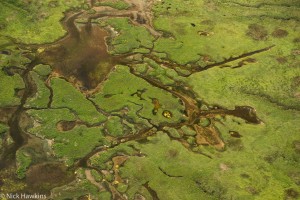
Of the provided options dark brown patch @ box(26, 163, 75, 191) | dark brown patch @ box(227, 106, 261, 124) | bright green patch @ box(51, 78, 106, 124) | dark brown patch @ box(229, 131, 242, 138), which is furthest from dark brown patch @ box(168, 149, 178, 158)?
dark brown patch @ box(26, 163, 75, 191)

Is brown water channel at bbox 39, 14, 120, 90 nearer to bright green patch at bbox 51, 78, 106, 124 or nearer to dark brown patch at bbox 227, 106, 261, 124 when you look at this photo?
bright green patch at bbox 51, 78, 106, 124

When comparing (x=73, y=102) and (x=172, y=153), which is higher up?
(x=73, y=102)

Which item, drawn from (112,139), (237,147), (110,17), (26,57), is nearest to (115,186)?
(112,139)

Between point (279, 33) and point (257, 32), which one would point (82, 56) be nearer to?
point (257, 32)

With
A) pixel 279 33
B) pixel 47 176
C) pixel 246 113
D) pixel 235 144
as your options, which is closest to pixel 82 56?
pixel 47 176

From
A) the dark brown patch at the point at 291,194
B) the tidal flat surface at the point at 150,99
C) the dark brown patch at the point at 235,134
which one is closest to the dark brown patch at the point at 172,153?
the tidal flat surface at the point at 150,99

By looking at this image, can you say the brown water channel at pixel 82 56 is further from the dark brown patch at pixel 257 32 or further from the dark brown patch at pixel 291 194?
the dark brown patch at pixel 291 194
